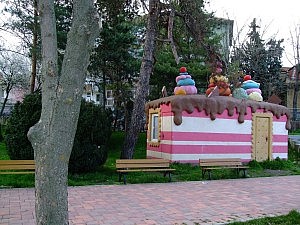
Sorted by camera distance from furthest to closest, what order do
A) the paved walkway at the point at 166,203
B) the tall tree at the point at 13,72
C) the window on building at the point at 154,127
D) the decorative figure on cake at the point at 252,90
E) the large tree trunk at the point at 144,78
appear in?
1. the tall tree at the point at 13,72
2. the decorative figure on cake at the point at 252,90
3. the window on building at the point at 154,127
4. the large tree trunk at the point at 144,78
5. the paved walkway at the point at 166,203

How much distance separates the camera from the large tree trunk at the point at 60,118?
13.7ft

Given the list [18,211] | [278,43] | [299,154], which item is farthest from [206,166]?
[278,43]

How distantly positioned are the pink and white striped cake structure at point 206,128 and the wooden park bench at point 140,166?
260 centimetres

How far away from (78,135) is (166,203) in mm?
5052

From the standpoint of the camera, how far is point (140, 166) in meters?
11.9

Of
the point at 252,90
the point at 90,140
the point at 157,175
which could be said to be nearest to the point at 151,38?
the point at 90,140

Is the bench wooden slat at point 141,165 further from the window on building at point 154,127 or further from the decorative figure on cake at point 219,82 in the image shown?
the decorative figure on cake at point 219,82

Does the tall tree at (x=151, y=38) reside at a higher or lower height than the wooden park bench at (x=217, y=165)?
→ higher

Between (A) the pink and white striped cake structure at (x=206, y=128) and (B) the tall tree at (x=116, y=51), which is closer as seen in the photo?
(A) the pink and white striped cake structure at (x=206, y=128)

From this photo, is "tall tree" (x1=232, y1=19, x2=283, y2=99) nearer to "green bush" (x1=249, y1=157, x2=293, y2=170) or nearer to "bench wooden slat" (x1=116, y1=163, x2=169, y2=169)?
"green bush" (x1=249, y1=157, x2=293, y2=170)

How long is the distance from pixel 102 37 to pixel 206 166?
10.9 metres

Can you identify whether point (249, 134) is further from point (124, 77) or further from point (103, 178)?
point (124, 77)

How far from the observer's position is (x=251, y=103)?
16.6 m

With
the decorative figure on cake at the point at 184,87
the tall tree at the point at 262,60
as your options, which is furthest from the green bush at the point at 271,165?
the tall tree at the point at 262,60
